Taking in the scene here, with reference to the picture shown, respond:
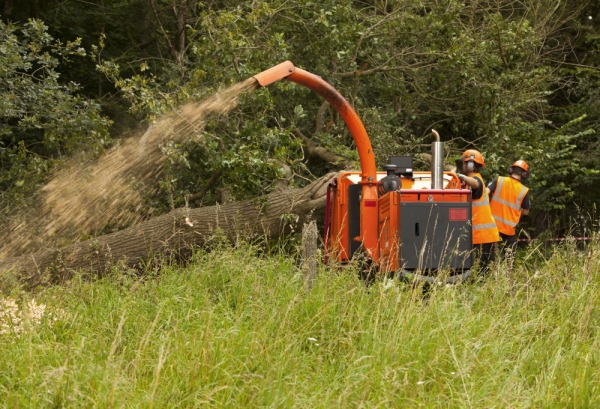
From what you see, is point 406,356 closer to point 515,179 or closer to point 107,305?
point 107,305

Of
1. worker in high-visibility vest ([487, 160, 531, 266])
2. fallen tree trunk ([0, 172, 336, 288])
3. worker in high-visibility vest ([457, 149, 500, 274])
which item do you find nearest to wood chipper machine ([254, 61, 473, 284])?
worker in high-visibility vest ([457, 149, 500, 274])

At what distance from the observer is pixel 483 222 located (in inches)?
313

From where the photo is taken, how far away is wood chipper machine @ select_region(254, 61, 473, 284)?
671 cm

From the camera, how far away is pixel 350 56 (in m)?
11.8

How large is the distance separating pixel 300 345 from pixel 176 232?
3.69 meters

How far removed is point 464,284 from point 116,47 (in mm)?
→ 12146

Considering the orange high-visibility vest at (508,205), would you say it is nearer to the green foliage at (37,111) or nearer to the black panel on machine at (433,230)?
the black panel on machine at (433,230)

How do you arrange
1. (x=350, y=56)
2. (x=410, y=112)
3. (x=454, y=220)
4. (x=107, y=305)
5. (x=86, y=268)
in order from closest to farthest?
(x=107, y=305) → (x=454, y=220) → (x=86, y=268) → (x=350, y=56) → (x=410, y=112)

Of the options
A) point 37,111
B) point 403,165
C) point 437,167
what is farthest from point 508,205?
point 37,111

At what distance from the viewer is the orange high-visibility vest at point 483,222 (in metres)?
7.93

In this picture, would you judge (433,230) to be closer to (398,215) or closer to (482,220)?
(398,215)

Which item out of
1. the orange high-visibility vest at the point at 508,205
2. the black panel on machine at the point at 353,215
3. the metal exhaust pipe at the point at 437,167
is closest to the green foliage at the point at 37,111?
the black panel on machine at the point at 353,215

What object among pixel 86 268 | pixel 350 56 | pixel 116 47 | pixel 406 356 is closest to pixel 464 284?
pixel 406 356

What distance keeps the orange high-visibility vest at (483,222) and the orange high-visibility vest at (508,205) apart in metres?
0.75
